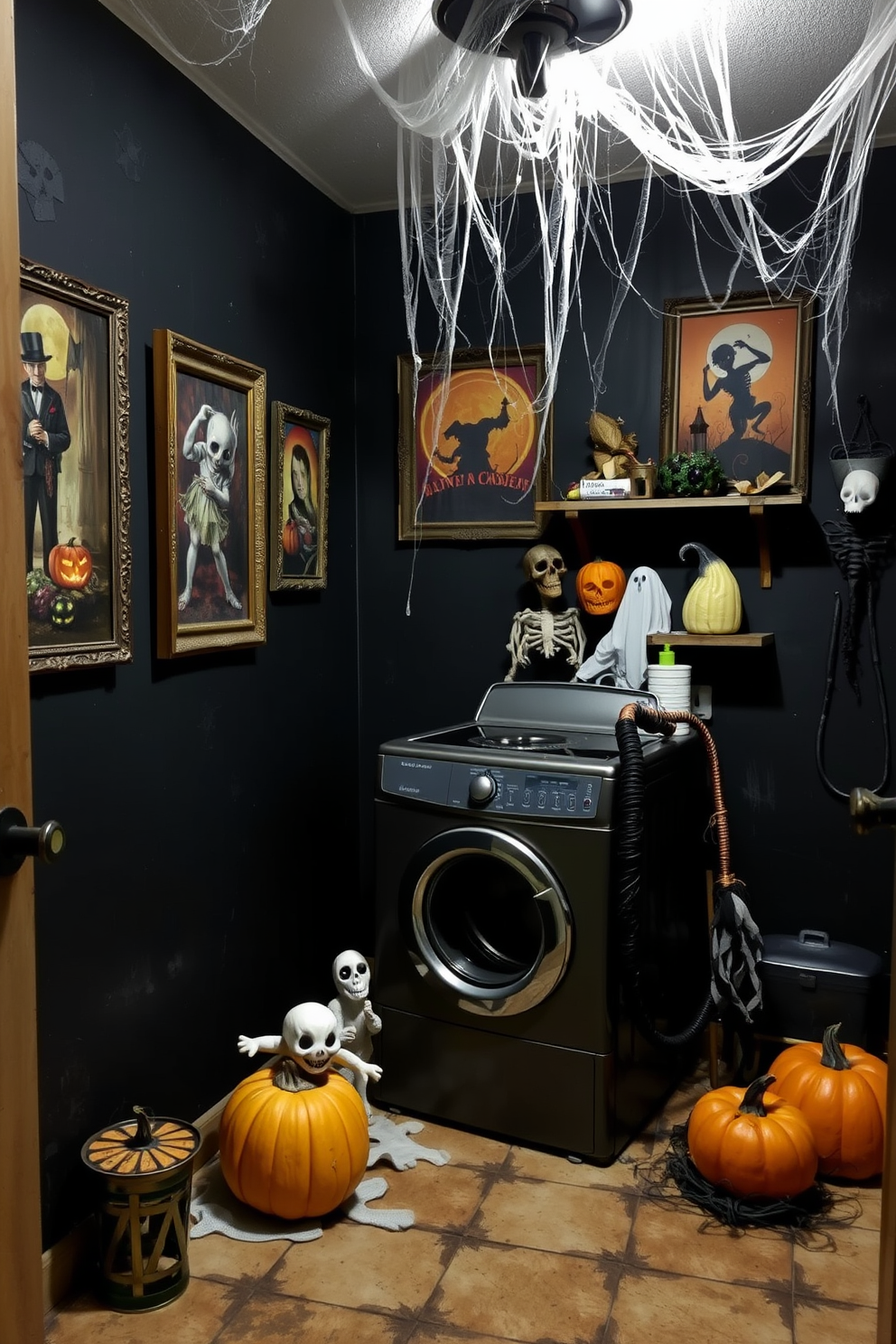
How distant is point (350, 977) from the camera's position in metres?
2.42

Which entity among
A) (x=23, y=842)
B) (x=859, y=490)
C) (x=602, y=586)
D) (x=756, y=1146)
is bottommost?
(x=756, y=1146)

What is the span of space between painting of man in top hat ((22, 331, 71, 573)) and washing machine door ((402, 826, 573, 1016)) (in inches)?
43.6

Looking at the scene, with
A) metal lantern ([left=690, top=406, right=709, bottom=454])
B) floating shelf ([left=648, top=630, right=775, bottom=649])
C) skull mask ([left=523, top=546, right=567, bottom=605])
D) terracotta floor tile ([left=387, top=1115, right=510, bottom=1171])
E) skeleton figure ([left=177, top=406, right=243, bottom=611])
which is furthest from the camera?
skull mask ([left=523, top=546, right=567, bottom=605])

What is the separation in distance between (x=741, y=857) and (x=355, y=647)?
129cm

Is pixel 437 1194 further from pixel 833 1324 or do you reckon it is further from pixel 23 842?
pixel 23 842

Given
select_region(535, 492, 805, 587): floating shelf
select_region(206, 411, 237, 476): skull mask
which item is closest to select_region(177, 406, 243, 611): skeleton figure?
select_region(206, 411, 237, 476): skull mask

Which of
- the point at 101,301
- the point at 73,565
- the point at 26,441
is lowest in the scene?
the point at 73,565

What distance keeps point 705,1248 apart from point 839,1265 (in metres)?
0.25

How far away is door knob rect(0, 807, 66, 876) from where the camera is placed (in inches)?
44.9

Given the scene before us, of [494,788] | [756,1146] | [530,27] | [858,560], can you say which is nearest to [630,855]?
[494,788]

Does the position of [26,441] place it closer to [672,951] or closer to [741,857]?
[672,951]

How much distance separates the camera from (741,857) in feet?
9.30

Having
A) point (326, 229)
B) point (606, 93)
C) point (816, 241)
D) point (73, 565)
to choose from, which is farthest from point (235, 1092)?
point (816, 241)

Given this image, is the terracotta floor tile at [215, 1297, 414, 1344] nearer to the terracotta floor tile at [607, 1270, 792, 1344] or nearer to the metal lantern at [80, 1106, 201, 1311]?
the metal lantern at [80, 1106, 201, 1311]
